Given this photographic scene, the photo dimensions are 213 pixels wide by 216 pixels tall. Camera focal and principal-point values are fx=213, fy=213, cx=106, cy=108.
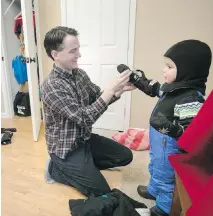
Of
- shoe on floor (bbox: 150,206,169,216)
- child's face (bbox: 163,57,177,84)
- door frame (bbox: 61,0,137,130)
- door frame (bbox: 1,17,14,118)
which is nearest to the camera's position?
child's face (bbox: 163,57,177,84)

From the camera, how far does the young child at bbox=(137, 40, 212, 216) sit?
90cm

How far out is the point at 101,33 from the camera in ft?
6.96

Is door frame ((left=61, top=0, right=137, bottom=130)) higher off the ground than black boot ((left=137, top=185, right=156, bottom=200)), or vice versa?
door frame ((left=61, top=0, right=137, bottom=130))

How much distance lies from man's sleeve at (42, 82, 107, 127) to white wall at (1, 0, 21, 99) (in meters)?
1.79

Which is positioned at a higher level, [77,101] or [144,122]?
[77,101]

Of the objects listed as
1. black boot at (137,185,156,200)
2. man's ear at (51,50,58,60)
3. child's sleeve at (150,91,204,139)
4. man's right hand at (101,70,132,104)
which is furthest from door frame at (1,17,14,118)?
child's sleeve at (150,91,204,139)

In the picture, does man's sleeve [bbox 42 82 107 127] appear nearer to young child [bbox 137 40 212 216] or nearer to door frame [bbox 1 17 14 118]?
young child [bbox 137 40 212 216]

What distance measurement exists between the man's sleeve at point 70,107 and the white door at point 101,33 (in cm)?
108

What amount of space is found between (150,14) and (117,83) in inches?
44.7

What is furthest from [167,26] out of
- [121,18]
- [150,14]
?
[121,18]

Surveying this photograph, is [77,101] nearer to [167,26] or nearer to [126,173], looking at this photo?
[126,173]

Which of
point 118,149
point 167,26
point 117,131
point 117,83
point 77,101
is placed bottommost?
point 117,131

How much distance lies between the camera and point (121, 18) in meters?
2.03

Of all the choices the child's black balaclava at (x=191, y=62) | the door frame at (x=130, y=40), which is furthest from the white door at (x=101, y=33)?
the child's black balaclava at (x=191, y=62)
